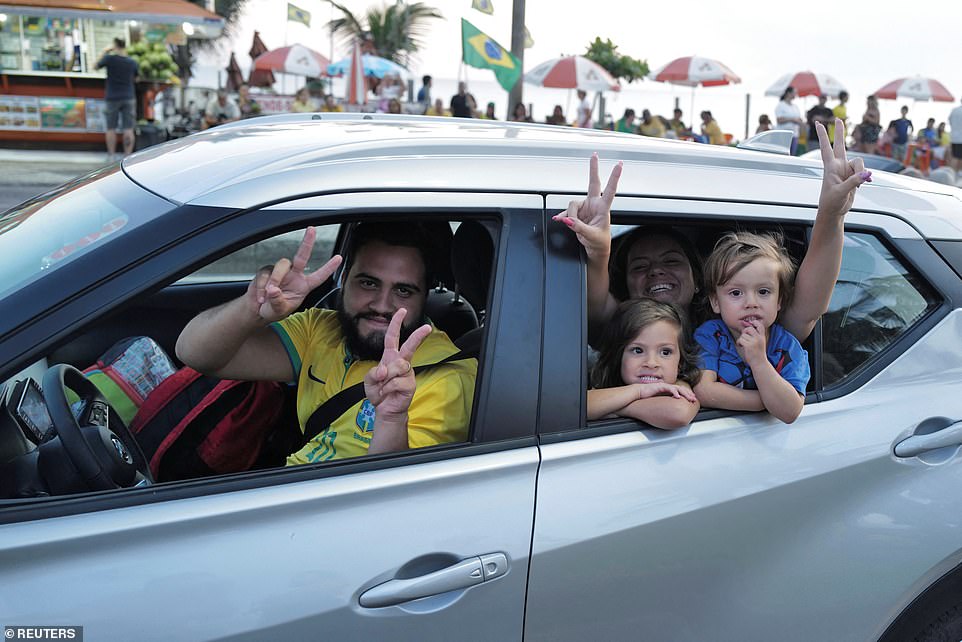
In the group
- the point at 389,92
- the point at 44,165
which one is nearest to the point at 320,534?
the point at 44,165

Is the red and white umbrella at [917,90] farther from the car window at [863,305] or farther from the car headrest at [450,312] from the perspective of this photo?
the car window at [863,305]

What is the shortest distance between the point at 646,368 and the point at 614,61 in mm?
45488

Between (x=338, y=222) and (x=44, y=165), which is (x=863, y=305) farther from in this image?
(x=44, y=165)

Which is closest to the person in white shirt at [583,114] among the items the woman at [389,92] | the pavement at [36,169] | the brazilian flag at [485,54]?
the woman at [389,92]

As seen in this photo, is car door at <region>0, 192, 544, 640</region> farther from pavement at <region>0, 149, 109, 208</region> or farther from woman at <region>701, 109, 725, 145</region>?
woman at <region>701, 109, 725, 145</region>

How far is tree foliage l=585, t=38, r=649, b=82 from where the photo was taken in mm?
45125

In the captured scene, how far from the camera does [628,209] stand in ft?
6.50

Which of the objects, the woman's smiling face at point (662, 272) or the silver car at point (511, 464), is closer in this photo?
the silver car at point (511, 464)

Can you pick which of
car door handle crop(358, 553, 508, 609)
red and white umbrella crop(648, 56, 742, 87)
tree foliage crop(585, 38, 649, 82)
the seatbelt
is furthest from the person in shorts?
tree foliage crop(585, 38, 649, 82)

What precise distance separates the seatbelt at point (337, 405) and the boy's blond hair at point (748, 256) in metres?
0.65

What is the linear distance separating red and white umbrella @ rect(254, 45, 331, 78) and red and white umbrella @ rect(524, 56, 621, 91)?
5.86 meters

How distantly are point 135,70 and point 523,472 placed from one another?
15.8 metres

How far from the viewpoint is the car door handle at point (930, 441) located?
205cm

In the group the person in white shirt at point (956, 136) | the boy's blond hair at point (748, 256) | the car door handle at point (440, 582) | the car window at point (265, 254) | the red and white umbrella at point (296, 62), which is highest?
the red and white umbrella at point (296, 62)
